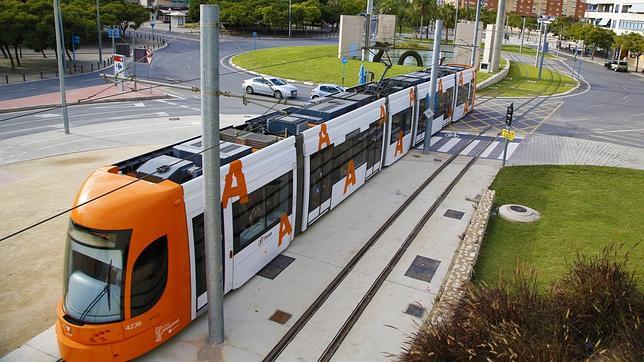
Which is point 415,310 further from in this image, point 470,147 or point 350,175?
point 470,147

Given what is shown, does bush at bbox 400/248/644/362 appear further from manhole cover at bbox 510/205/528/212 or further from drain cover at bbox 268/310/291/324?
manhole cover at bbox 510/205/528/212

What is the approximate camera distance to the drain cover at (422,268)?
39.5 feet

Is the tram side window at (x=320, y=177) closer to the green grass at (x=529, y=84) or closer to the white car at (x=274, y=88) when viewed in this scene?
the white car at (x=274, y=88)

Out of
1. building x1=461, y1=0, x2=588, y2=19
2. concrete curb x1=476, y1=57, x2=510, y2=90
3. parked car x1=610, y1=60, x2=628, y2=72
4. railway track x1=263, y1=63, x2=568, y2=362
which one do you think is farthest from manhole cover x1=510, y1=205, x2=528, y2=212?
building x1=461, y1=0, x2=588, y2=19

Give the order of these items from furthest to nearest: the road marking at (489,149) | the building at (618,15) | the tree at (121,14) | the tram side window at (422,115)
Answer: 1. the building at (618,15)
2. the tree at (121,14)
3. the road marking at (489,149)
4. the tram side window at (422,115)

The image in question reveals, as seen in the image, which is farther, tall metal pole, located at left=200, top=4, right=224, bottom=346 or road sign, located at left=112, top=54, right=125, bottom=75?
road sign, located at left=112, top=54, right=125, bottom=75

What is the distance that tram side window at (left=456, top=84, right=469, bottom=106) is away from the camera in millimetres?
27391

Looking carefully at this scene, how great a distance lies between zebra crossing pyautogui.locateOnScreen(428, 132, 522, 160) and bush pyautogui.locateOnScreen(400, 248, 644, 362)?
1332 cm

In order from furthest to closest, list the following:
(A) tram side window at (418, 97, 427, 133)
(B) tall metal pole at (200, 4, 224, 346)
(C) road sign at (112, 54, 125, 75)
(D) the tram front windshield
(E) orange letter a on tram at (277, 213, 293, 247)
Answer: (C) road sign at (112, 54, 125, 75)
(A) tram side window at (418, 97, 427, 133)
(E) orange letter a on tram at (277, 213, 293, 247)
(D) the tram front windshield
(B) tall metal pole at (200, 4, 224, 346)

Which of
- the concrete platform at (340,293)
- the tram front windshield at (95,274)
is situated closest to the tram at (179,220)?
the tram front windshield at (95,274)

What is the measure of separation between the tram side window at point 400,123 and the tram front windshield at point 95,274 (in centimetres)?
1276

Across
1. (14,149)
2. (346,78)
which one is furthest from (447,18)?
(14,149)

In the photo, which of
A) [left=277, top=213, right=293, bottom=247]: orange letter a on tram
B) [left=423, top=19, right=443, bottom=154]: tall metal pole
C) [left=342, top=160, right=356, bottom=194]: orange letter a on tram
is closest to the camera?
[left=277, top=213, right=293, bottom=247]: orange letter a on tram

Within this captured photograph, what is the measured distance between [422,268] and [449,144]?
12412 millimetres
